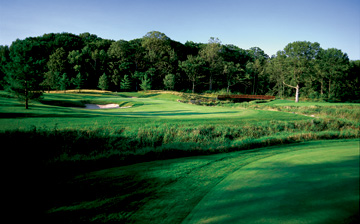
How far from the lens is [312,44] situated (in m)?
39.9

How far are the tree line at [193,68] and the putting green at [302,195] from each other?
45.5 m

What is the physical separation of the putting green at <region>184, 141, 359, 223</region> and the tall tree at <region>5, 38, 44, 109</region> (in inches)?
686

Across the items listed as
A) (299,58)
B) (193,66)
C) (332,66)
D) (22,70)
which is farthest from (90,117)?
(193,66)

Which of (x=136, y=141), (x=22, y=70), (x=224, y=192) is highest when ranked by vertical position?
(x=22, y=70)

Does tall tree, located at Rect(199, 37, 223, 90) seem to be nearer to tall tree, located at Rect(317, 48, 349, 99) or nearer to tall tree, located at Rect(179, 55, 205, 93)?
tall tree, located at Rect(179, 55, 205, 93)

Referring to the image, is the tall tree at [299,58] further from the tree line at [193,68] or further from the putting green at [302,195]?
the putting green at [302,195]

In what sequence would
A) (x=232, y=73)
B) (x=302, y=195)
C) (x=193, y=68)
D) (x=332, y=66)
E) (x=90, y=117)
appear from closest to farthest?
(x=302, y=195)
(x=90, y=117)
(x=332, y=66)
(x=193, y=68)
(x=232, y=73)

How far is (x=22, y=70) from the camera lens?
49.2ft

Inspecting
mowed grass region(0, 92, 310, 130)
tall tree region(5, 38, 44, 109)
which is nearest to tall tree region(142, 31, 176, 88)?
mowed grass region(0, 92, 310, 130)

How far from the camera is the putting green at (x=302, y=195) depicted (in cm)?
106

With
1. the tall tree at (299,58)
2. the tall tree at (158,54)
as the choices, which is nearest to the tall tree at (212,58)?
the tall tree at (158,54)

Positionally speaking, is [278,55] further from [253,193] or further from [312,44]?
[253,193]

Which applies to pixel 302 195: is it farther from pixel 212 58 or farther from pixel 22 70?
pixel 212 58

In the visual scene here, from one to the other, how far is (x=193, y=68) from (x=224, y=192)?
66193 millimetres
